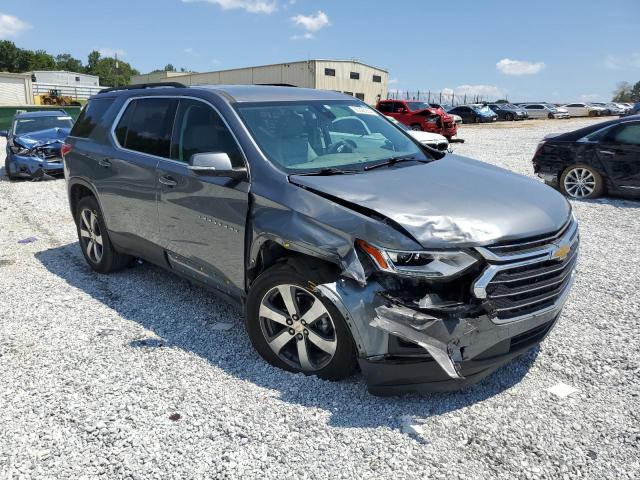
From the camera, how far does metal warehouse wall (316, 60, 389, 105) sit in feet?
158

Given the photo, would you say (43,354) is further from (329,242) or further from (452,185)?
(452,185)

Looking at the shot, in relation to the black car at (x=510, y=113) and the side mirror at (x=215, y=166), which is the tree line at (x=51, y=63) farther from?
the side mirror at (x=215, y=166)

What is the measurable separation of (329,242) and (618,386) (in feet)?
6.81

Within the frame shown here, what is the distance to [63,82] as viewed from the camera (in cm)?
8469

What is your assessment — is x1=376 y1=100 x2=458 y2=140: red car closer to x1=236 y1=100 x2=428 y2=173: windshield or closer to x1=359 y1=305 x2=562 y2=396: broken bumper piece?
x1=236 y1=100 x2=428 y2=173: windshield

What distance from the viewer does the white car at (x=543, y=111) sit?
1789 inches

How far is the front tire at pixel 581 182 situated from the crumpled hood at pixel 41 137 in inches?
407

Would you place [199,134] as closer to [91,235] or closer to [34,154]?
[91,235]

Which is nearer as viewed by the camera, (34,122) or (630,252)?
(630,252)

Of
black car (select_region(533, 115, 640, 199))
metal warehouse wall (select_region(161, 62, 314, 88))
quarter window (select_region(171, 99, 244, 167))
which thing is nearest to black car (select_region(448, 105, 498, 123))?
metal warehouse wall (select_region(161, 62, 314, 88))

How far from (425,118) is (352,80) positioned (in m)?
33.7

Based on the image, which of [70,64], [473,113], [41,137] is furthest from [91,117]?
[70,64]

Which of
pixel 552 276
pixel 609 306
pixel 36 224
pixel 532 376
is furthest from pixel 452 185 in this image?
pixel 36 224

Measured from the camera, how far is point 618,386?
3.34 metres
